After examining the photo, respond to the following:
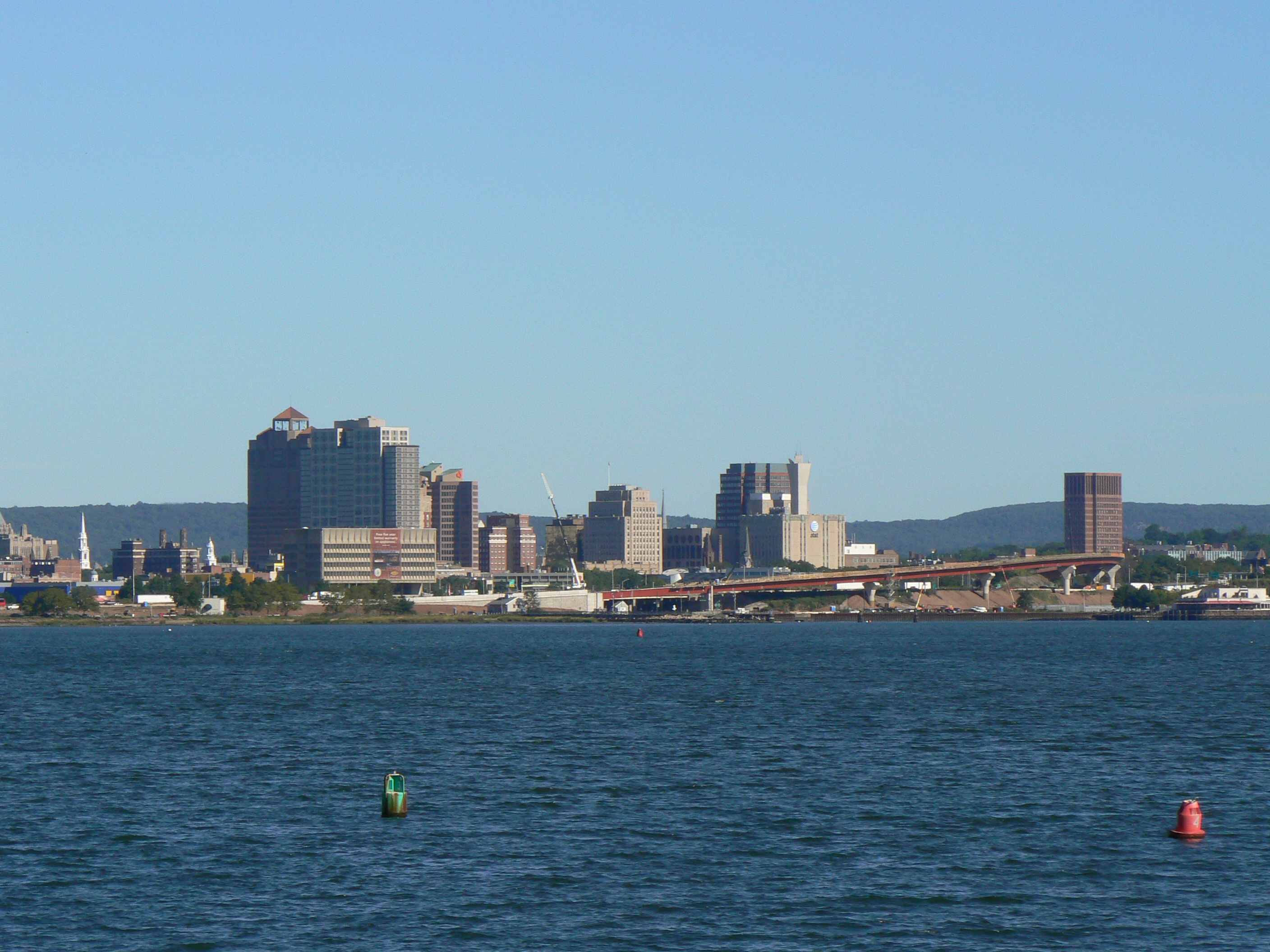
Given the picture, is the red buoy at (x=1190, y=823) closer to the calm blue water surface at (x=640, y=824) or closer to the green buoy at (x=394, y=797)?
the calm blue water surface at (x=640, y=824)

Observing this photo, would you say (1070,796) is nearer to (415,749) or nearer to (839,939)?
(839,939)

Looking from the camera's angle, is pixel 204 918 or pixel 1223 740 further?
pixel 1223 740

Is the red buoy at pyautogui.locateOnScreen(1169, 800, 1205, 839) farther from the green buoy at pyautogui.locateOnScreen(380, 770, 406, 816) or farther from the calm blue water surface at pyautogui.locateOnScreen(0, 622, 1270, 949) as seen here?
the green buoy at pyautogui.locateOnScreen(380, 770, 406, 816)

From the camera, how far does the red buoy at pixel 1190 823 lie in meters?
48.0

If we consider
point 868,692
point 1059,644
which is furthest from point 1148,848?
point 1059,644

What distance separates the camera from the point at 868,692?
106438 mm

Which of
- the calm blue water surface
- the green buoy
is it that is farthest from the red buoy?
the green buoy

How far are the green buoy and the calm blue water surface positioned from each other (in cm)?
84

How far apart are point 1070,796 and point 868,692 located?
49.9m

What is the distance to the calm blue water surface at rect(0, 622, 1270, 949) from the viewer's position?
38.7 m

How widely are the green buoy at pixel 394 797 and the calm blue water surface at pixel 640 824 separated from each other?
0.84 metres

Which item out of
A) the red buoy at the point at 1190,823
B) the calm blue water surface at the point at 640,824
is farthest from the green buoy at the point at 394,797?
the red buoy at the point at 1190,823

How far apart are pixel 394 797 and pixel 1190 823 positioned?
22394mm

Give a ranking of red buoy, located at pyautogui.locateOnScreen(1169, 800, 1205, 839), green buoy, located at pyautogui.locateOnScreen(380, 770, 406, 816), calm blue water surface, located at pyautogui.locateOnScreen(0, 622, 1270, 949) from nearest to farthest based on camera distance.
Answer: calm blue water surface, located at pyautogui.locateOnScreen(0, 622, 1270, 949) → red buoy, located at pyautogui.locateOnScreen(1169, 800, 1205, 839) → green buoy, located at pyautogui.locateOnScreen(380, 770, 406, 816)
